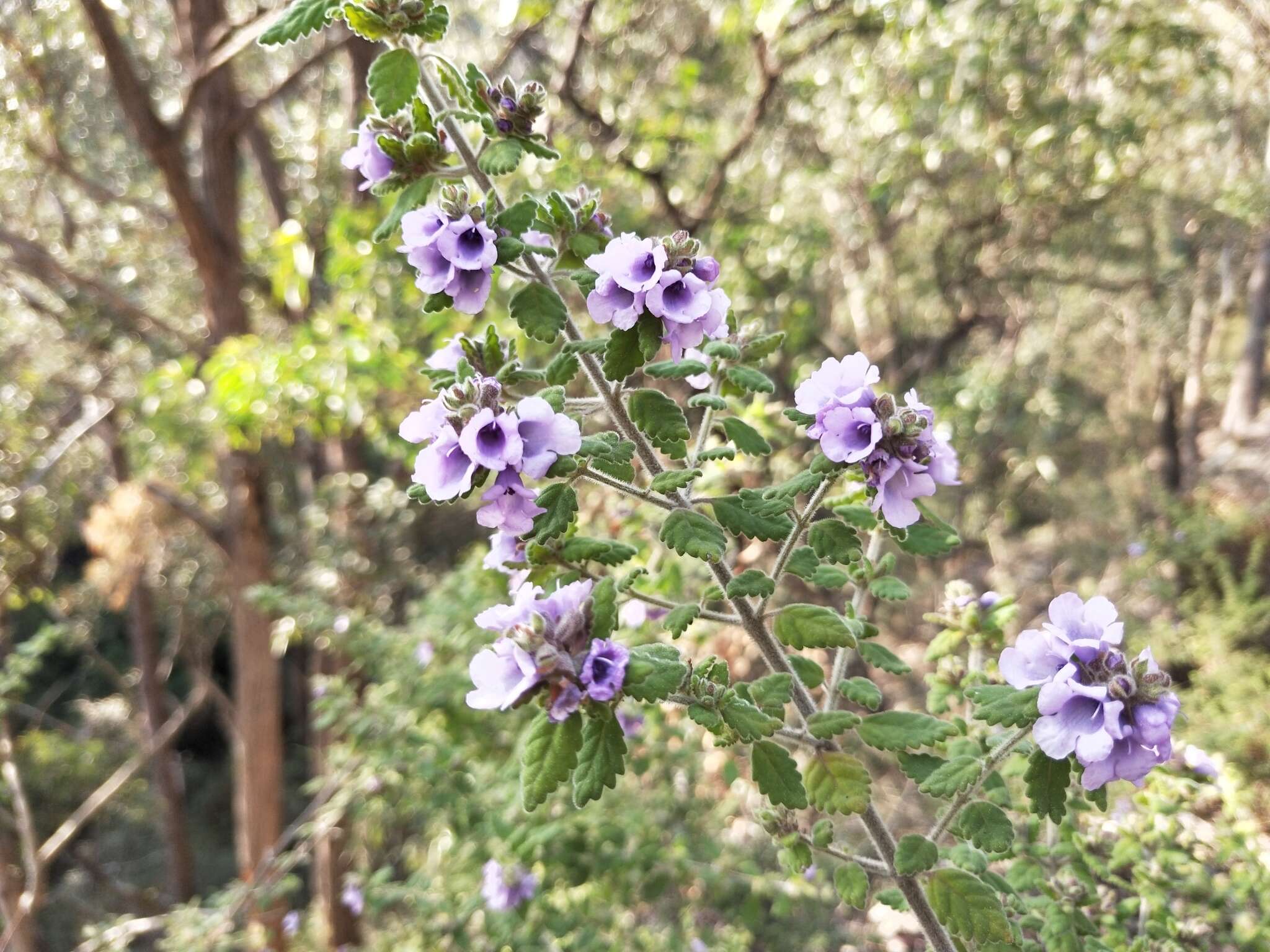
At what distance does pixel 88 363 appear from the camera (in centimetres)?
678

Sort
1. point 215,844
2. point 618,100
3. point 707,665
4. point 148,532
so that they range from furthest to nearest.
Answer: point 215,844 < point 148,532 < point 618,100 < point 707,665

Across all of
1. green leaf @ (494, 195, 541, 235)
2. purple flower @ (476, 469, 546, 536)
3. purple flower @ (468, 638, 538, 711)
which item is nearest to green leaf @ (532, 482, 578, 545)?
purple flower @ (476, 469, 546, 536)

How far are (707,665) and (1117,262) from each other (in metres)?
8.80

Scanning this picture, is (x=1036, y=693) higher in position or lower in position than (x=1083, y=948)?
higher

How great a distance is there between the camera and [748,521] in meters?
0.98

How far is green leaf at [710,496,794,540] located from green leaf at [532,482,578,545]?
193 mm

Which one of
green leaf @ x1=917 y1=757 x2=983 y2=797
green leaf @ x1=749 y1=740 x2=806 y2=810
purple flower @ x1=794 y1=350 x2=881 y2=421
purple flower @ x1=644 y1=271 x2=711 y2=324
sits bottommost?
green leaf @ x1=917 y1=757 x2=983 y2=797

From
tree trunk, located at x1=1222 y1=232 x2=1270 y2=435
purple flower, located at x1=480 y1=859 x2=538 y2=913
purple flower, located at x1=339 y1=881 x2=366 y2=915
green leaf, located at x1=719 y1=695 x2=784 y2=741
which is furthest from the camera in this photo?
tree trunk, located at x1=1222 y1=232 x2=1270 y2=435

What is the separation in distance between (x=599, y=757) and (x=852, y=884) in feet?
1.58

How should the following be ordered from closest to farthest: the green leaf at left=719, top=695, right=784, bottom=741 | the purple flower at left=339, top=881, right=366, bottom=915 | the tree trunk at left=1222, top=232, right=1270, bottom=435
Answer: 1. the green leaf at left=719, top=695, right=784, bottom=741
2. the purple flower at left=339, top=881, right=366, bottom=915
3. the tree trunk at left=1222, top=232, right=1270, bottom=435

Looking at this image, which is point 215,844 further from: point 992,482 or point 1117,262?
point 1117,262

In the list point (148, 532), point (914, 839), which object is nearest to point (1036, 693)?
point (914, 839)

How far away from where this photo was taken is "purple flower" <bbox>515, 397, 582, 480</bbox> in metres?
0.89

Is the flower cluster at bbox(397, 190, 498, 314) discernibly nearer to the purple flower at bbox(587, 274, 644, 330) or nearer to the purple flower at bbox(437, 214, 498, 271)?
the purple flower at bbox(437, 214, 498, 271)
